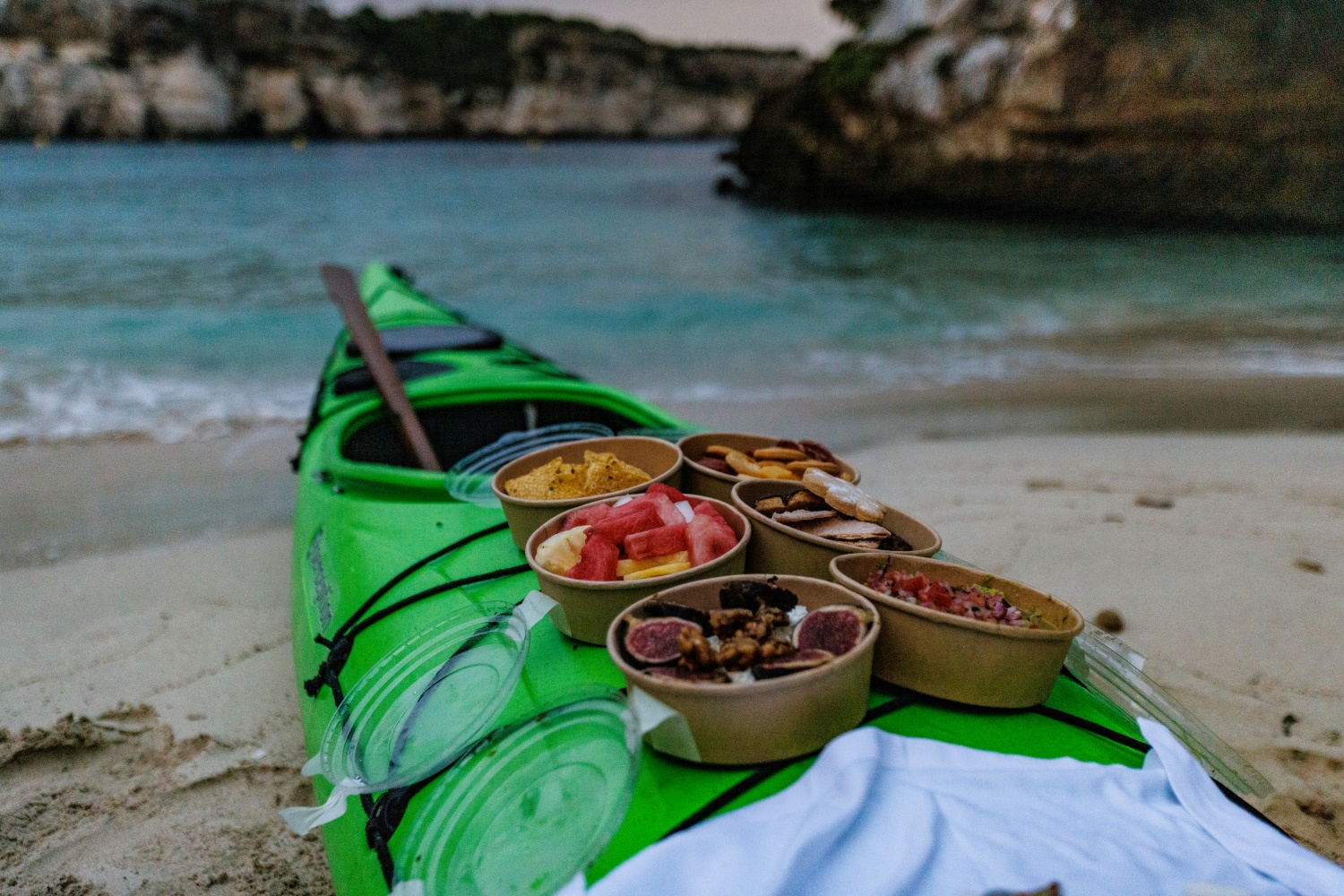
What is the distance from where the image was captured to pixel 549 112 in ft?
265

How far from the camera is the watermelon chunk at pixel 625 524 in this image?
5.05 feet

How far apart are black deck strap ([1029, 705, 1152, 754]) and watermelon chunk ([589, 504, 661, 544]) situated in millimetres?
793

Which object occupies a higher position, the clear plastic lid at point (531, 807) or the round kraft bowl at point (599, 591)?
the round kraft bowl at point (599, 591)

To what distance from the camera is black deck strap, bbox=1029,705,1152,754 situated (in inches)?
53.0

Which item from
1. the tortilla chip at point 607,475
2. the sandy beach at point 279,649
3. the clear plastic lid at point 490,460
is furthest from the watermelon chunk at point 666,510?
the sandy beach at point 279,649

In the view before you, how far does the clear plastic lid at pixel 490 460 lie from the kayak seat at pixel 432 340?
121 centimetres

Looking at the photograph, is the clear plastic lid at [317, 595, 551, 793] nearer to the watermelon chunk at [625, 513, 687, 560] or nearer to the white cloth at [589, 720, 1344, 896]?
the watermelon chunk at [625, 513, 687, 560]

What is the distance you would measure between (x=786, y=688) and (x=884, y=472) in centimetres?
394

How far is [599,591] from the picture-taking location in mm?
1427

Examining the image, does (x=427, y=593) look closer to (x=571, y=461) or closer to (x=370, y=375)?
(x=571, y=461)

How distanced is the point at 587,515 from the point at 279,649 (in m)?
2.08

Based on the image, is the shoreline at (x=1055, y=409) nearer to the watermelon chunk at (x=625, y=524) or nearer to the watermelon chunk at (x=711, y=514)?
the watermelon chunk at (x=711, y=514)

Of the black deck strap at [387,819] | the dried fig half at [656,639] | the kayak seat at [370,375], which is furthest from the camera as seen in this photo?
the kayak seat at [370,375]

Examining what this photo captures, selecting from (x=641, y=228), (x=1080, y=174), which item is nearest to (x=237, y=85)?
(x=641, y=228)
